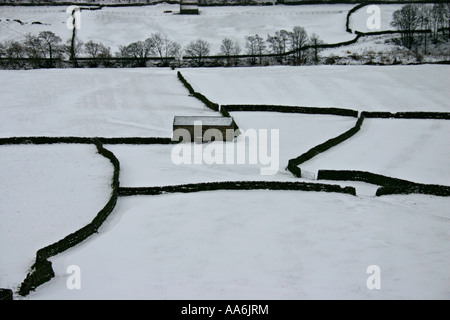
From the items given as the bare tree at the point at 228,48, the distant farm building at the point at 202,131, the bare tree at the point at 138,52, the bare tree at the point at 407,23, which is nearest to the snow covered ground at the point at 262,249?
the distant farm building at the point at 202,131

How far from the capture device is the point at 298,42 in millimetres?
68500

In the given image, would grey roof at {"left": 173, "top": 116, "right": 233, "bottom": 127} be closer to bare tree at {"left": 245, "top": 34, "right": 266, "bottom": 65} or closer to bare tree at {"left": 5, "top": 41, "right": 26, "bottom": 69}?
bare tree at {"left": 245, "top": 34, "right": 266, "bottom": 65}

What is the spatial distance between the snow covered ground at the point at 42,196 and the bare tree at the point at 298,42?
112ft

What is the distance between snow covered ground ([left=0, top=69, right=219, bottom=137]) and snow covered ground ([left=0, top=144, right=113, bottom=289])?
5.08 m

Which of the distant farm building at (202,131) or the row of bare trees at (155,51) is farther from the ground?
the row of bare trees at (155,51)

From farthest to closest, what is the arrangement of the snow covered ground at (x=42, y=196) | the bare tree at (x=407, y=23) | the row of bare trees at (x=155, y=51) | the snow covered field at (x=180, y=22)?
the snow covered field at (x=180, y=22) → the bare tree at (x=407, y=23) → the row of bare trees at (x=155, y=51) → the snow covered ground at (x=42, y=196)

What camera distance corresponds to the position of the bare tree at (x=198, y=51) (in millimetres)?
66438

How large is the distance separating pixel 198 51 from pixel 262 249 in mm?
45762

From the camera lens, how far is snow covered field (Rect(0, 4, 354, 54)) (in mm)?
72750

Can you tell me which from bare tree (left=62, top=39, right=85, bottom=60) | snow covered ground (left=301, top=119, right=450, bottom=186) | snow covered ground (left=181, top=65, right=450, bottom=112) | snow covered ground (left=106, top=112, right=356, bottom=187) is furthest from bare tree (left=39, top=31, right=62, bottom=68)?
snow covered ground (left=301, top=119, right=450, bottom=186)

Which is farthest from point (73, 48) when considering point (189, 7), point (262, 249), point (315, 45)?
point (262, 249)

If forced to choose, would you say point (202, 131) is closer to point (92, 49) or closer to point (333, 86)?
point (333, 86)

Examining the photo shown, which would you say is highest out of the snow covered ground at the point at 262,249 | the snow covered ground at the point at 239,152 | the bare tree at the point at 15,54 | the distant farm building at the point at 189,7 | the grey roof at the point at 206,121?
the distant farm building at the point at 189,7

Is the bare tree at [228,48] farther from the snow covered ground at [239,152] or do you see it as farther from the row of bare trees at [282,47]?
the snow covered ground at [239,152]
